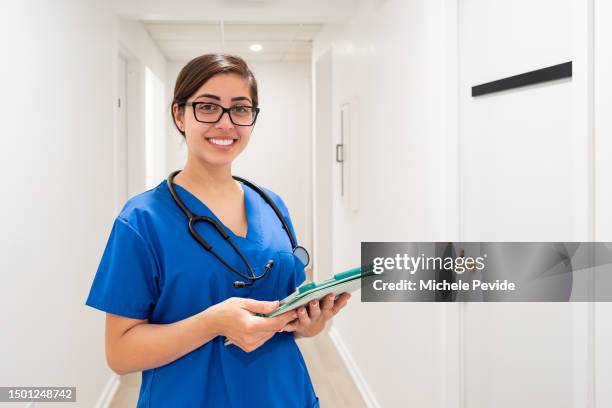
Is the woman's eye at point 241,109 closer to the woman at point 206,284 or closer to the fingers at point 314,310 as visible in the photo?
the woman at point 206,284

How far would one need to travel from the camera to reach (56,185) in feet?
7.14

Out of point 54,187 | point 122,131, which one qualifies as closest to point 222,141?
point 54,187

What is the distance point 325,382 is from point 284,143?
4.05 m

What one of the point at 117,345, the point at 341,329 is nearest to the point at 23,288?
the point at 117,345

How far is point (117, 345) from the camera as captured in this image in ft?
3.26

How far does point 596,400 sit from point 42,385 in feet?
6.29

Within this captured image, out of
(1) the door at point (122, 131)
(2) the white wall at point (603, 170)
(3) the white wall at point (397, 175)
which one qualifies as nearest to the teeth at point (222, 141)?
(2) the white wall at point (603, 170)

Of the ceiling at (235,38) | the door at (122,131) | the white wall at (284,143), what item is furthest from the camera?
the white wall at (284,143)

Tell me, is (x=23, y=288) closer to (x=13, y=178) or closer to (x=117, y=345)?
(x=13, y=178)

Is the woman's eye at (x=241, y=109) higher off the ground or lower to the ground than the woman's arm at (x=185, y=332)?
higher

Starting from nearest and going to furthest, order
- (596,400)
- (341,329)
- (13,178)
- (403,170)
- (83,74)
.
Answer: (596,400) → (13,178) → (403,170) → (83,74) → (341,329)

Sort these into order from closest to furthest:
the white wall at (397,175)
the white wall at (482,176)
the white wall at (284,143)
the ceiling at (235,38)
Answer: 1. the white wall at (482,176)
2. the white wall at (397,175)
3. the ceiling at (235,38)
4. the white wall at (284,143)

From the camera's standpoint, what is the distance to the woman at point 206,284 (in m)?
0.98

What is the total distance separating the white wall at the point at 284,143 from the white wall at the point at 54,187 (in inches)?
143
